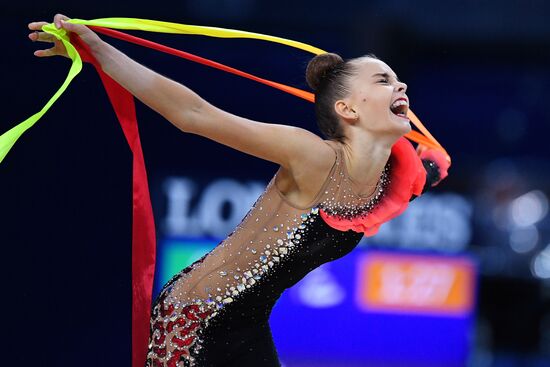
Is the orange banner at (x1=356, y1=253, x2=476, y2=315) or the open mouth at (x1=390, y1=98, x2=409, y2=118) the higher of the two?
the orange banner at (x1=356, y1=253, x2=476, y2=315)

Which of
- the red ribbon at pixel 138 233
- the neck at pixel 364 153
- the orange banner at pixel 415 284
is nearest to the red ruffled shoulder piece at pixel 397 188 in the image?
the neck at pixel 364 153

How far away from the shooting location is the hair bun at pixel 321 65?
9.10 ft

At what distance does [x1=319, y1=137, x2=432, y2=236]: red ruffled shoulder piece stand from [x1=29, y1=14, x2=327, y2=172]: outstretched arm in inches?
12.6

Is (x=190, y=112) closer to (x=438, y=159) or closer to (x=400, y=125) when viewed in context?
(x=400, y=125)

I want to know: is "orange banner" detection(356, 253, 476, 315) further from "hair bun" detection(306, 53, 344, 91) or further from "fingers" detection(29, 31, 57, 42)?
A: "fingers" detection(29, 31, 57, 42)

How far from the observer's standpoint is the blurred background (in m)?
4.51

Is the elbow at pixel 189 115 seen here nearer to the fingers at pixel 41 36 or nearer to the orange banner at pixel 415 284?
the fingers at pixel 41 36

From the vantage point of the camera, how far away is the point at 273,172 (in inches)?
203

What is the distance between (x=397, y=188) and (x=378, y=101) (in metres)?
0.29

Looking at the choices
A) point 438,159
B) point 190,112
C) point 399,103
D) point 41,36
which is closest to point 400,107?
point 399,103

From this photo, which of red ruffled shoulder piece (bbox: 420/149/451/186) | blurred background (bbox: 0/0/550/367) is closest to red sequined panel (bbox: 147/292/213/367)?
red ruffled shoulder piece (bbox: 420/149/451/186)

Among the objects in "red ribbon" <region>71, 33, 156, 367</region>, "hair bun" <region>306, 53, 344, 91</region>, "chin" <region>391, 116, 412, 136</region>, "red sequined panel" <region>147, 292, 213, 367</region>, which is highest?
"hair bun" <region>306, 53, 344, 91</region>

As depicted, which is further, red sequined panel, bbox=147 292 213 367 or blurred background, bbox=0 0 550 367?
blurred background, bbox=0 0 550 367

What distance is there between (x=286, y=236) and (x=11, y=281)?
2.12 metres
